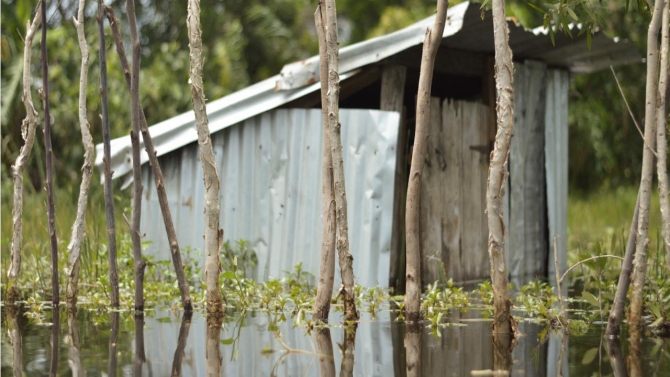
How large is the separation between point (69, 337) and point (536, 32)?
181 inches

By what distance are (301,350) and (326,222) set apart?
1.02 metres

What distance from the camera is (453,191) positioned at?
8.66m

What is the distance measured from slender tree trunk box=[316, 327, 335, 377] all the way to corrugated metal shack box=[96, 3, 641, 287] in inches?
76.9

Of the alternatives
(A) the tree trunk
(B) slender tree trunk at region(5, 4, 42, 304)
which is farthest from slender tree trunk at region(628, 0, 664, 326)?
(B) slender tree trunk at region(5, 4, 42, 304)

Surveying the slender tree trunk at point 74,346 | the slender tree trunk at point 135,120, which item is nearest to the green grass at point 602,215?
the slender tree trunk at point 135,120

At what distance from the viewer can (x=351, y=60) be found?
7699 millimetres

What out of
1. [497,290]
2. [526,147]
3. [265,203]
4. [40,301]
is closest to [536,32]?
[526,147]

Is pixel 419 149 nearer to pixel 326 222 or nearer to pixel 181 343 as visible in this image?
pixel 326 222

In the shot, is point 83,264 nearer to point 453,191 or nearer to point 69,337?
point 69,337

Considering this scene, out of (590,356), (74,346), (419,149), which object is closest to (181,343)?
(74,346)

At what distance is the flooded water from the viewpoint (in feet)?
14.7

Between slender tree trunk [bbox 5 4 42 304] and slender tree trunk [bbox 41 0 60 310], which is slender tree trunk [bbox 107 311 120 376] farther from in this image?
slender tree trunk [bbox 5 4 42 304]

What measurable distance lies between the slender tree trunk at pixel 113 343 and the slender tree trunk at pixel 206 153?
66 centimetres

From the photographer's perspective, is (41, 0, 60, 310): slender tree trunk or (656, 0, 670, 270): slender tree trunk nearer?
(656, 0, 670, 270): slender tree trunk
